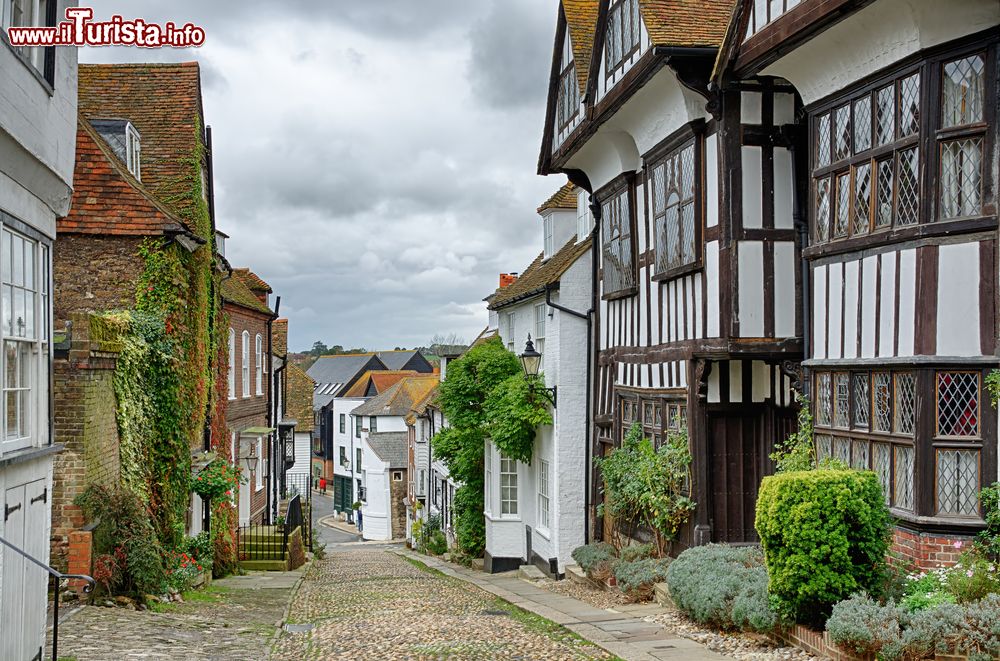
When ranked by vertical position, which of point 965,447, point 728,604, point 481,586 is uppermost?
point 965,447

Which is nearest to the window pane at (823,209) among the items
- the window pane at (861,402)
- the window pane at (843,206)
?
the window pane at (843,206)

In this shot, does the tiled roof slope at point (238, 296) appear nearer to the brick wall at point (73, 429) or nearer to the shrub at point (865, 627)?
the brick wall at point (73, 429)

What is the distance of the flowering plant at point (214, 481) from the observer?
60.6 ft

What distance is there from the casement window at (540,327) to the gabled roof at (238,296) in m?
7.97

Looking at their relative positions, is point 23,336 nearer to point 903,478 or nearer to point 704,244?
point 903,478

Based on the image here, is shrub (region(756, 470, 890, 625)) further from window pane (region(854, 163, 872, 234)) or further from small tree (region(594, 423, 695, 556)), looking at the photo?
small tree (region(594, 423, 695, 556))

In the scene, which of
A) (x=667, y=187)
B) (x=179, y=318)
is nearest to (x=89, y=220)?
(x=179, y=318)

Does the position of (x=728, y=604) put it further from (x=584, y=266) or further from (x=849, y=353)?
(x=584, y=266)

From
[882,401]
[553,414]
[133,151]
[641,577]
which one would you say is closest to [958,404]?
[882,401]

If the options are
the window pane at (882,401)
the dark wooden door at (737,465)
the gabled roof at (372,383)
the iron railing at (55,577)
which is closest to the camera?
the iron railing at (55,577)

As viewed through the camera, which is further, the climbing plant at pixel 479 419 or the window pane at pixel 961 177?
the climbing plant at pixel 479 419

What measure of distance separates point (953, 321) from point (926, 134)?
6.15 feet

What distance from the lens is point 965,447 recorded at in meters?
9.25

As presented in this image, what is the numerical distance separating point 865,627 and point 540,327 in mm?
14774
